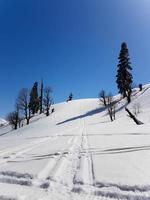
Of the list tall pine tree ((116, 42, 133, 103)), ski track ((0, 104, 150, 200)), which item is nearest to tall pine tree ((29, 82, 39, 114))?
tall pine tree ((116, 42, 133, 103))

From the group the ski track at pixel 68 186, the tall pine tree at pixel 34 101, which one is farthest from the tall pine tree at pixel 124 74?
the ski track at pixel 68 186

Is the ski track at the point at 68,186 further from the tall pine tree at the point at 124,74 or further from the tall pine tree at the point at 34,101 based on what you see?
the tall pine tree at the point at 34,101

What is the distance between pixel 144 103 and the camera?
46219mm

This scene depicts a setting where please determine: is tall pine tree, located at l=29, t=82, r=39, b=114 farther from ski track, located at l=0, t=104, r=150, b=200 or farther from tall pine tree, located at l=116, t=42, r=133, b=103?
ski track, located at l=0, t=104, r=150, b=200

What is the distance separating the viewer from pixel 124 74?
157 ft

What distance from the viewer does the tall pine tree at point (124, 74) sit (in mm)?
47281

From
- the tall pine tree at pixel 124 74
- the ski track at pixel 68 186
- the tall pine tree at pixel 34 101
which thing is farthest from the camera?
the tall pine tree at pixel 34 101

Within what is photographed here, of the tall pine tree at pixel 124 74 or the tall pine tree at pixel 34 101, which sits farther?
the tall pine tree at pixel 34 101

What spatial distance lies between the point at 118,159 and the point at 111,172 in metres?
1.30

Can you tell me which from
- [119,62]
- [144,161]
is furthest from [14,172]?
[119,62]

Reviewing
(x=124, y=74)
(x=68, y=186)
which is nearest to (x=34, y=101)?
(x=124, y=74)

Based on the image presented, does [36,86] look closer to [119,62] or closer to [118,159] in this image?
[119,62]

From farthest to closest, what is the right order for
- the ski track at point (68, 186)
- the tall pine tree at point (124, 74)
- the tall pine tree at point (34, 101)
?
the tall pine tree at point (34, 101)
the tall pine tree at point (124, 74)
the ski track at point (68, 186)

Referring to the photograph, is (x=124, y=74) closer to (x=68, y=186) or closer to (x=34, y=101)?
(x=34, y=101)
